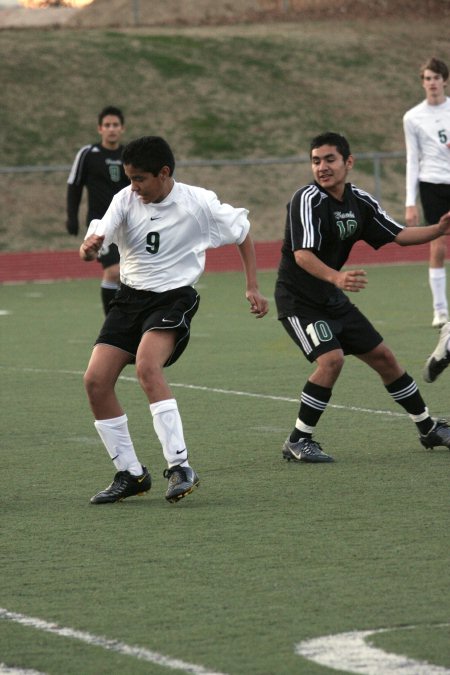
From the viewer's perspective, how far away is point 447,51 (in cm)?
4022

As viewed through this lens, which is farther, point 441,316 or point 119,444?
point 441,316

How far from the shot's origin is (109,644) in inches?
176

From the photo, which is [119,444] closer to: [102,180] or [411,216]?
[411,216]

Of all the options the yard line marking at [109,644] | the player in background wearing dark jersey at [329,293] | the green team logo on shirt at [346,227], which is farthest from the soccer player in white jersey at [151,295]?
the yard line marking at [109,644]

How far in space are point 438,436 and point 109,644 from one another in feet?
11.9

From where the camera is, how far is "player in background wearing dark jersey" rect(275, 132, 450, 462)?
757cm

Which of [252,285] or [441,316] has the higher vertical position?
[252,285]

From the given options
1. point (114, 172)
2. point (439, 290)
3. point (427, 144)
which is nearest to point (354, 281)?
point (439, 290)

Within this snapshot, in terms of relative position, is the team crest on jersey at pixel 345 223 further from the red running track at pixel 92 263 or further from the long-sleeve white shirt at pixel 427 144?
the red running track at pixel 92 263

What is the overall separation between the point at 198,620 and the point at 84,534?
57.7 inches

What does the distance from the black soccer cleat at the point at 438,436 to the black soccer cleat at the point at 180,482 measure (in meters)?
1.68

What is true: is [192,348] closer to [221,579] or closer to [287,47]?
[221,579]

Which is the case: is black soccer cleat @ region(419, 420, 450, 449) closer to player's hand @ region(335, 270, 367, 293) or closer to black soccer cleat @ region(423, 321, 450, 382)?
black soccer cleat @ region(423, 321, 450, 382)

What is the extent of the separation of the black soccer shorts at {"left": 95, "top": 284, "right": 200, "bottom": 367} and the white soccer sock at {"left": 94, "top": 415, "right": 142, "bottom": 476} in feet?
1.12
